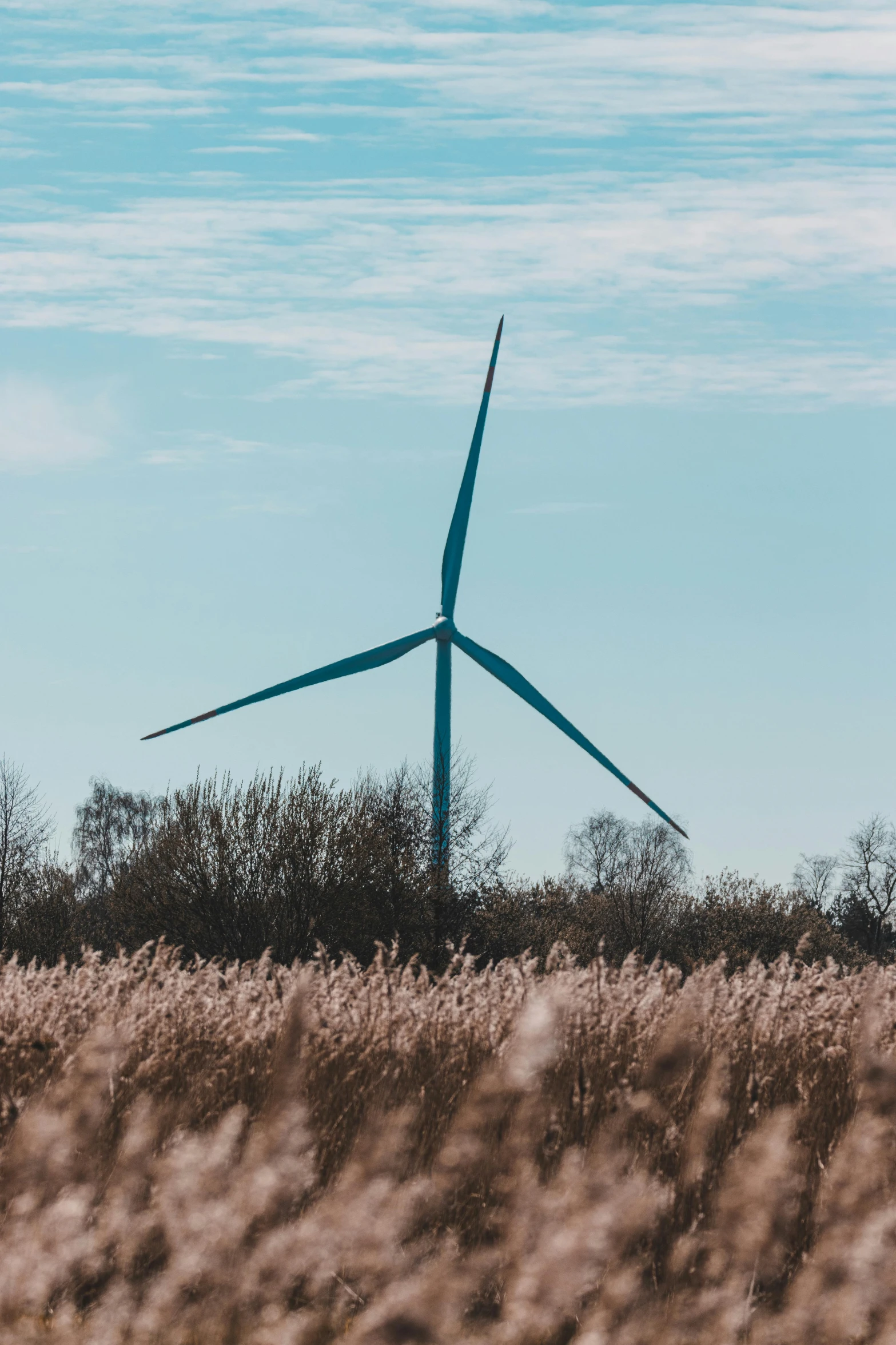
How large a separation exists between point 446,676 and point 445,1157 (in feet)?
126

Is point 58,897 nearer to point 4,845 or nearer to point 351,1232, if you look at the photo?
point 4,845

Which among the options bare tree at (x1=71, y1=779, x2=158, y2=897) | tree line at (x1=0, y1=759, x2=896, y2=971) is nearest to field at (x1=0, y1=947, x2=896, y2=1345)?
tree line at (x1=0, y1=759, x2=896, y2=971)

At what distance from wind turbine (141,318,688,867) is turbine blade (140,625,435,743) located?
19 millimetres

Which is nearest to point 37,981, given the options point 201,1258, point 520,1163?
point 520,1163

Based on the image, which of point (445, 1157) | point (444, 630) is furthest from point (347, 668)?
point (445, 1157)

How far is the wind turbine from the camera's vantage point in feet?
145

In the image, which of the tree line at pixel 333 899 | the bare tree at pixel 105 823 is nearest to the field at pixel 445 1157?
the tree line at pixel 333 899

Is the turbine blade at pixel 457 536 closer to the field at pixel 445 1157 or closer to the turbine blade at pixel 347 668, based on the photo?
the turbine blade at pixel 347 668

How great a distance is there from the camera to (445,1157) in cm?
584

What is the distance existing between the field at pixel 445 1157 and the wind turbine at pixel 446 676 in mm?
32304

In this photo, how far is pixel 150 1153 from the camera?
7.59 meters

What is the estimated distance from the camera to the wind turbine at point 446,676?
145 feet

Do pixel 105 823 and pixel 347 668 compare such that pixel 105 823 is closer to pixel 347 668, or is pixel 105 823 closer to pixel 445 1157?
pixel 347 668

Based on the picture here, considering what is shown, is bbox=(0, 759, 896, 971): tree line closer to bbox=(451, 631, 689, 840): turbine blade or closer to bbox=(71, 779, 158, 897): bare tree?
bbox=(451, 631, 689, 840): turbine blade
